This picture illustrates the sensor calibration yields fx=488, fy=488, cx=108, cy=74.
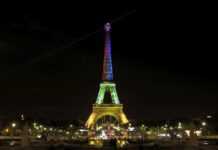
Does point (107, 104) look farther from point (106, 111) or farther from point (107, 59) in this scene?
point (107, 59)

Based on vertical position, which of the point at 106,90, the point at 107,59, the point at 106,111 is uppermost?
the point at 107,59

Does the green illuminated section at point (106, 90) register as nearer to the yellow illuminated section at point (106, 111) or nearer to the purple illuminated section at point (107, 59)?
the yellow illuminated section at point (106, 111)

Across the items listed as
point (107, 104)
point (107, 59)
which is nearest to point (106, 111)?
point (107, 104)

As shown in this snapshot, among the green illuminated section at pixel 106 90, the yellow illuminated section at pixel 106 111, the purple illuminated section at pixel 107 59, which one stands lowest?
the yellow illuminated section at pixel 106 111

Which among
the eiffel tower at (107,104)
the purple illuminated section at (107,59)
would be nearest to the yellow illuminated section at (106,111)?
the eiffel tower at (107,104)

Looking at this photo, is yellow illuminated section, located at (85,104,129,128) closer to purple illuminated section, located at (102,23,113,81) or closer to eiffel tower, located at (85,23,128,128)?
eiffel tower, located at (85,23,128,128)

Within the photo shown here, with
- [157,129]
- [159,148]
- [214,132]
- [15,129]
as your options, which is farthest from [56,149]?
[157,129]

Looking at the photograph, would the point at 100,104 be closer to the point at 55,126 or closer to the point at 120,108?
the point at 120,108
